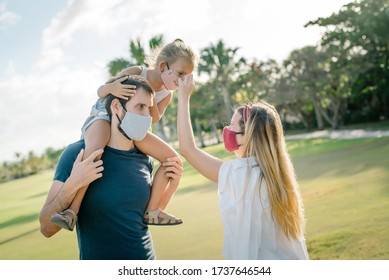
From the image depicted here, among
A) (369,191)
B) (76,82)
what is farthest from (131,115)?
(369,191)

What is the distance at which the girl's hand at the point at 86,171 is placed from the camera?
142 cm

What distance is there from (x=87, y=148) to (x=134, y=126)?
0.52ft

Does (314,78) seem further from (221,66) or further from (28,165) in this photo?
(28,165)

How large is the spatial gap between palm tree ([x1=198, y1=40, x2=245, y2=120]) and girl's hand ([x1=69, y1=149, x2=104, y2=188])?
80.1ft

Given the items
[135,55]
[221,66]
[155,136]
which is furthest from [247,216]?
[221,66]

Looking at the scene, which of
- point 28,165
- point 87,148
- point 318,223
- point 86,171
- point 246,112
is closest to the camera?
point 86,171

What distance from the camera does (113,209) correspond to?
57.0 inches

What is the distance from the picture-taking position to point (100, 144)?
5.13ft

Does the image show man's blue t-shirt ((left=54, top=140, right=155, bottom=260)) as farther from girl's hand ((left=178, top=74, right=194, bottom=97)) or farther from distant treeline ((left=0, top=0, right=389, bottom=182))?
distant treeline ((left=0, top=0, right=389, bottom=182))

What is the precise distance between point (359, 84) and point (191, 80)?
16.9m

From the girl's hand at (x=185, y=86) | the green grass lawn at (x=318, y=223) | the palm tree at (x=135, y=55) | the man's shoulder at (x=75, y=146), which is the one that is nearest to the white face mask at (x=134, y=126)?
the man's shoulder at (x=75, y=146)

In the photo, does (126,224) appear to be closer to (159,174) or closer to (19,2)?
(159,174)

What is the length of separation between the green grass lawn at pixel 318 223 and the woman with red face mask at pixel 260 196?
1.55m

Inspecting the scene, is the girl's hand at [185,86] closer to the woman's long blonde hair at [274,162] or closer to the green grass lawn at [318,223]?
the woman's long blonde hair at [274,162]
